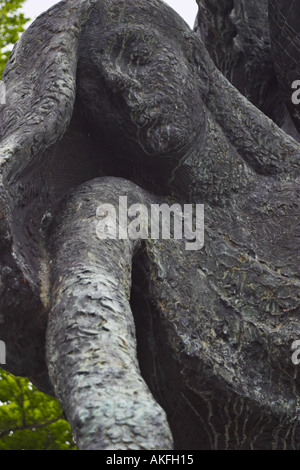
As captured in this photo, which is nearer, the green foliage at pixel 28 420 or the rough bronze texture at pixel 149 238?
the rough bronze texture at pixel 149 238

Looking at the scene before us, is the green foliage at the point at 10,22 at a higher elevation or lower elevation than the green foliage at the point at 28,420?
higher

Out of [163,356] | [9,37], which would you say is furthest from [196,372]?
[9,37]

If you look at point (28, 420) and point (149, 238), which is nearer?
point (149, 238)

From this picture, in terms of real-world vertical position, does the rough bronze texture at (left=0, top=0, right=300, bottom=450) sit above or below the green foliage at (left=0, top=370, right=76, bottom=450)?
above

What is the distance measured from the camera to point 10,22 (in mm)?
7402

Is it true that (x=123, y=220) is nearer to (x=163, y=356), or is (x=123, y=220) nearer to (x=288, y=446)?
(x=163, y=356)

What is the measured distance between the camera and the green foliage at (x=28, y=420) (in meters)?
6.11

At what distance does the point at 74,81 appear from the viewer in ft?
8.27

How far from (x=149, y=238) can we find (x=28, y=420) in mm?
4244

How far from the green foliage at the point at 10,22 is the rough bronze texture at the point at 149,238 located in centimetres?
472

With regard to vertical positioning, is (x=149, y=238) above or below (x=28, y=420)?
above

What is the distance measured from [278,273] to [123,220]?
1.88 ft

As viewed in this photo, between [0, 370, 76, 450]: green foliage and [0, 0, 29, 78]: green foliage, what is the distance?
117 inches

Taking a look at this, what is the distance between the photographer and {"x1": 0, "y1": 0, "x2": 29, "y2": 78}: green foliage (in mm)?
7320
